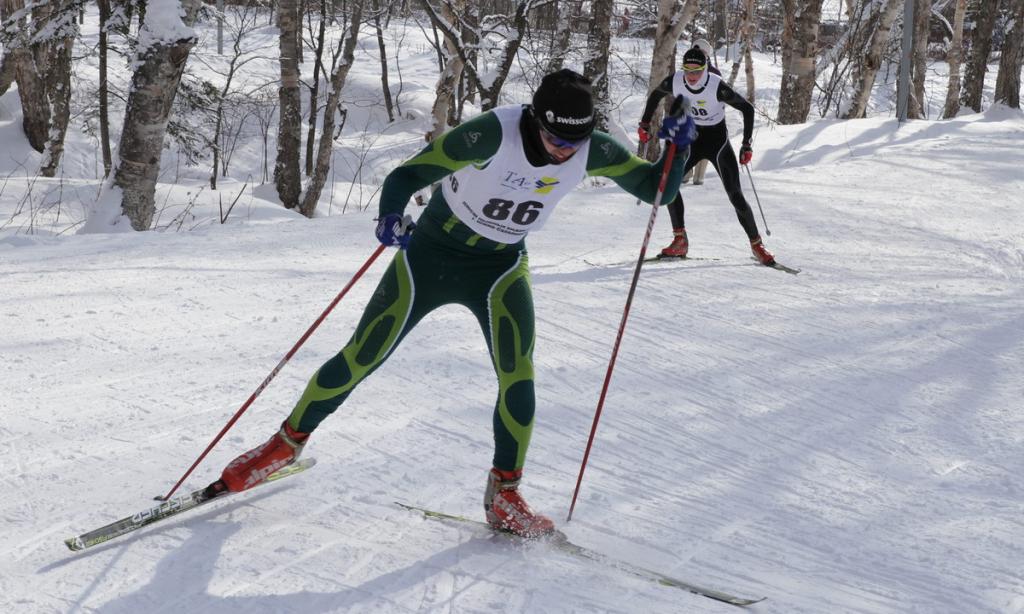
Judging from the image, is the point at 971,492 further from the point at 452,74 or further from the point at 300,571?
the point at 452,74

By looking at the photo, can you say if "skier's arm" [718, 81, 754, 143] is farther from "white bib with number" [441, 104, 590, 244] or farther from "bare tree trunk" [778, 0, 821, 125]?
"bare tree trunk" [778, 0, 821, 125]

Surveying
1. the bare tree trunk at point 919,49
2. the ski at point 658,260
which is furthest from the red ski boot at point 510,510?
the bare tree trunk at point 919,49

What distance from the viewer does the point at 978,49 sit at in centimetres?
1834

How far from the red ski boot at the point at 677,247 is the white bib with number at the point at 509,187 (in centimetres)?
417

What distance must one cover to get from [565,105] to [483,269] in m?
0.68

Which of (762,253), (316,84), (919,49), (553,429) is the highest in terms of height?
(919,49)

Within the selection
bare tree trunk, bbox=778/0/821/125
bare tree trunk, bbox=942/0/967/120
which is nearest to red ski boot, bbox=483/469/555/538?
bare tree trunk, bbox=778/0/821/125

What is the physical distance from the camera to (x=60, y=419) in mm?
3781

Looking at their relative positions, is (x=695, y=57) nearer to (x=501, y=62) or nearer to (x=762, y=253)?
(x=762, y=253)

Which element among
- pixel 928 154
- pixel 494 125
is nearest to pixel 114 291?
pixel 494 125

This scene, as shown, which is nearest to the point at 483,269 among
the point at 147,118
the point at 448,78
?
the point at 147,118

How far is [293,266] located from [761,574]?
168 inches

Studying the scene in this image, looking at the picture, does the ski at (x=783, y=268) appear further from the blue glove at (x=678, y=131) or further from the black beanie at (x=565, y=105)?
the black beanie at (x=565, y=105)

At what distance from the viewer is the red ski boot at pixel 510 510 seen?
123 inches
